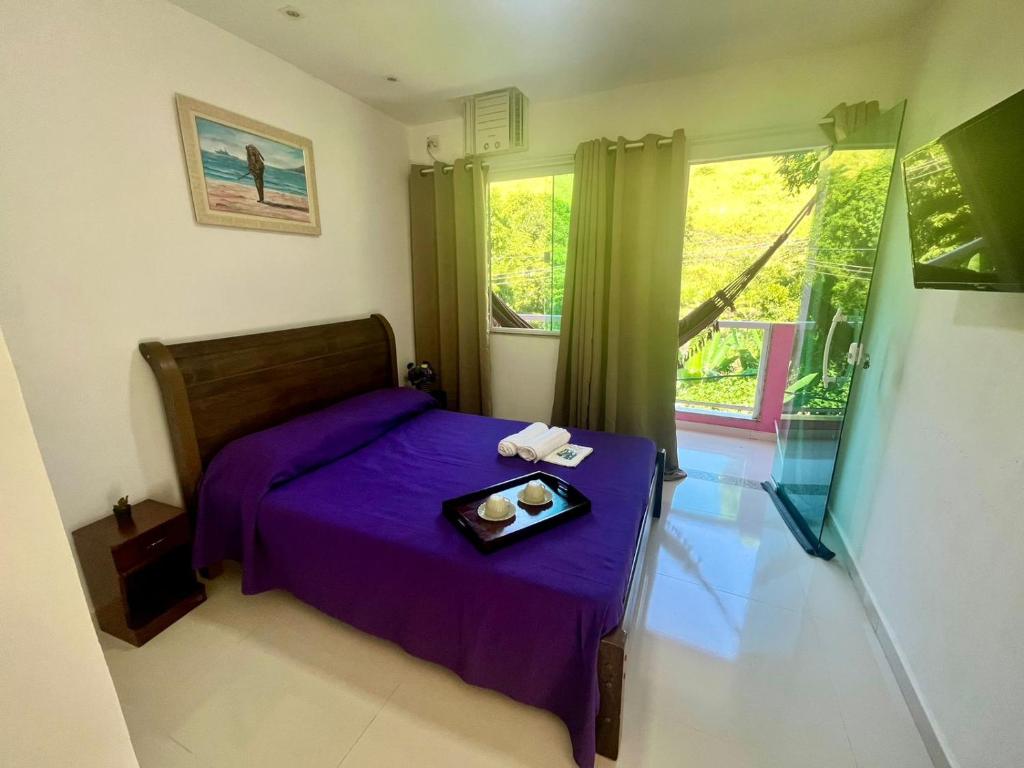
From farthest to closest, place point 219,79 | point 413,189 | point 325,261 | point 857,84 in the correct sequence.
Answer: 1. point 413,189
2. point 325,261
3. point 857,84
4. point 219,79

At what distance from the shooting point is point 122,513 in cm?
167

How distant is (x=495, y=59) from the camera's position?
7.49 ft

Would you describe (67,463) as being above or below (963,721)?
above

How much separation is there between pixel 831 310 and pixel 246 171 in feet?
10.2

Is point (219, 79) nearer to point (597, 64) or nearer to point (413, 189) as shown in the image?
point (413, 189)

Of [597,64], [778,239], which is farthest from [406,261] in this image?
[778,239]

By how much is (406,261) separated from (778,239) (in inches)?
107

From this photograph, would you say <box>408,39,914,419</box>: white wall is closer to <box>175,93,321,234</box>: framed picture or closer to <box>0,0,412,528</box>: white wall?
<box>175,93,321,234</box>: framed picture

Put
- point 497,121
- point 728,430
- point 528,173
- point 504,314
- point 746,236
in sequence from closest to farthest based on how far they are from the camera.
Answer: point 497,121, point 528,173, point 504,314, point 746,236, point 728,430

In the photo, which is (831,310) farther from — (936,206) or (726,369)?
(726,369)

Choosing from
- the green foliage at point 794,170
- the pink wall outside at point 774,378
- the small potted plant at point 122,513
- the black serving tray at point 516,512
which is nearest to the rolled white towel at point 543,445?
the black serving tray at point 516,512

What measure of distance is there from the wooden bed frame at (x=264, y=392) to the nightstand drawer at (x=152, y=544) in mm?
196

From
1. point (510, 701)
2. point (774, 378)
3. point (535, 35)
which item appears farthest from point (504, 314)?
point (510, 701)

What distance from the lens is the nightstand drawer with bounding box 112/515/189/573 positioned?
1569 millimetres
